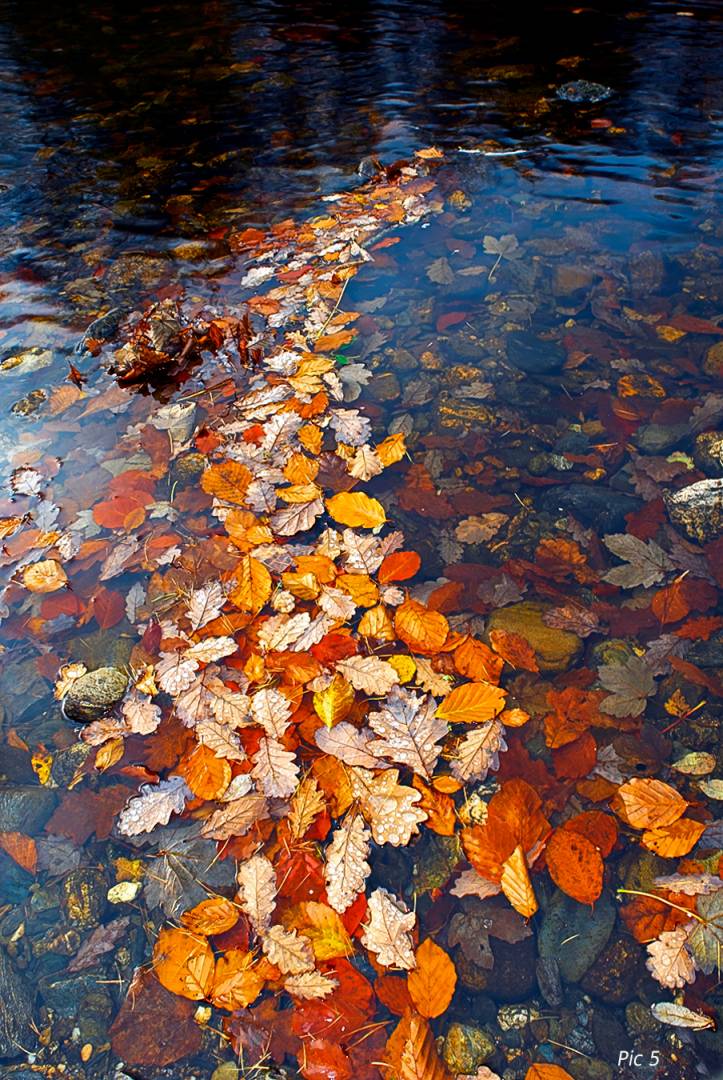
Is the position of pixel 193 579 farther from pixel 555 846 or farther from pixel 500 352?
pixel 500 352

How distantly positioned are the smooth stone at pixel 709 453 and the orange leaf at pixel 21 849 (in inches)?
138

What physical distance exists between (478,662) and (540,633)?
0.33 metres

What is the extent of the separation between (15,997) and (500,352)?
13.3 ft

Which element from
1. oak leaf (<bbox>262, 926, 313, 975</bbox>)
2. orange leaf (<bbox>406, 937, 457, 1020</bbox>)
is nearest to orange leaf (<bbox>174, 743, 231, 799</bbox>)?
oak leaf (<bbox>262, 926, 313, 975</bbox>)

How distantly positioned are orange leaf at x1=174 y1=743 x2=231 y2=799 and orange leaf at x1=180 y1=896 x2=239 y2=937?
347 millimetres

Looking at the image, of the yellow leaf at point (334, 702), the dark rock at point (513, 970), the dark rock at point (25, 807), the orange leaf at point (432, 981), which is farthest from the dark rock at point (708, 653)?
the dark rock at point (25, 807)

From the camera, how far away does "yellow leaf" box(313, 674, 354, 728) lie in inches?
100

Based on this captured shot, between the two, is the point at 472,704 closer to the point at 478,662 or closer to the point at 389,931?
the point at 478,662

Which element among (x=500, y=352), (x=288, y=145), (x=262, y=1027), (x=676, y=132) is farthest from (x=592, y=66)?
(x=262, y=1027)

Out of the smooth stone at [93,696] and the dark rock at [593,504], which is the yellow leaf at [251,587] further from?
the dark rock at [593,504]

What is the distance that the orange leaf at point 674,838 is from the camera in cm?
220

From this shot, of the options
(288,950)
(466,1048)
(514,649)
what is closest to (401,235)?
(514,649)

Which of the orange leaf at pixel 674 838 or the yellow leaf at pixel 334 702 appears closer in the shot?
the orange leaf at pixel 674 838

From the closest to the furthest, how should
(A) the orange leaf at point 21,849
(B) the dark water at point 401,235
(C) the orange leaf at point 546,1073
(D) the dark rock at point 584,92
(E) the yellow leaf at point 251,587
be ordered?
(C) the orange leaf at point 546,1073 < (A) the orange leaf at point 21,849 < (E) the yellow leaf at point 251,587 < (B) the dark water at point 401,235 < (D) the dark rock at point 584,92
